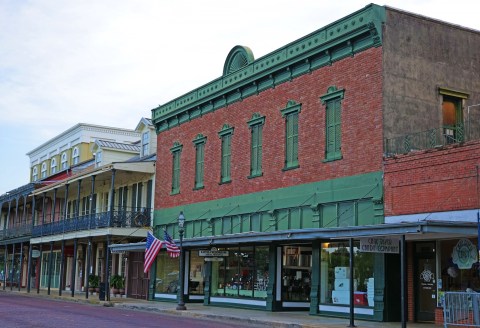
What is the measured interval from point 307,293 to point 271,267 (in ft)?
5.41

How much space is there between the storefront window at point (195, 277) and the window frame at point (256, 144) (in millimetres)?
6133

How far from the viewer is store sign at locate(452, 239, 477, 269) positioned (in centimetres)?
1845

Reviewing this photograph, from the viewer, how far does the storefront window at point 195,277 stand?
1229 inches

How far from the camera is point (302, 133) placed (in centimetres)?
2445

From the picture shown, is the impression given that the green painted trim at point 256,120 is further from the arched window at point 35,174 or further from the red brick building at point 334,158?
the arched window at point 35,174

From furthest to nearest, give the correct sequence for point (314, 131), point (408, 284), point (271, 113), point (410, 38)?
1. point (271, 113)
2. point (314, 131)
3. point (410, 38)
4. point (408, 284)

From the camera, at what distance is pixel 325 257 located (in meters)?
23.3

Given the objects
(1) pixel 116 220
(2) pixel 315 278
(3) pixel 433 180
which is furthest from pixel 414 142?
(1) pixel 116 220

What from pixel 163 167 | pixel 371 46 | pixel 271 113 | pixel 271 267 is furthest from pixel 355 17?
pixel 163 167

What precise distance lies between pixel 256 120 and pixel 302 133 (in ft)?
9.97

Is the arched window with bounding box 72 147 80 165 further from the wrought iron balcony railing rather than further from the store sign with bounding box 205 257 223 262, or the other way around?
the wrought iron balcony railing

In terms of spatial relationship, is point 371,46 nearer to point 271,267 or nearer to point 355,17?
point 355,17

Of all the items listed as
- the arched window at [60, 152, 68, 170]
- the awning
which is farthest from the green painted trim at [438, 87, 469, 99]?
the arched window at [60, 152, 68, 170]

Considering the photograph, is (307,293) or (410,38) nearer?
(410,38)
